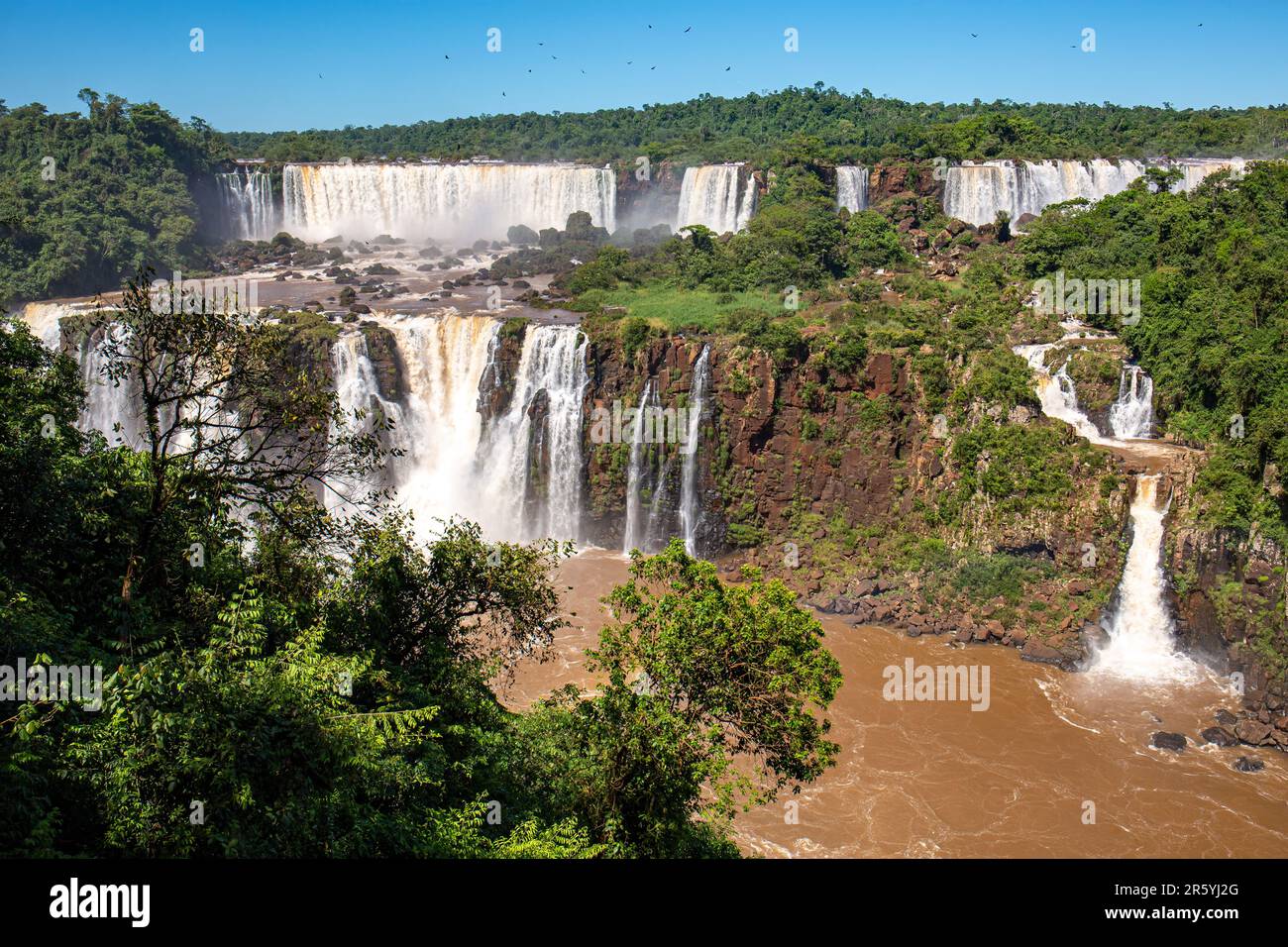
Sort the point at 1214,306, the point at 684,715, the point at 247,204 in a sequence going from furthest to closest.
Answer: the point at 247,204 → the point at 1214,306 → the point at 684,715

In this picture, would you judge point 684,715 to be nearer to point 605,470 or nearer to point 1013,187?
point 605,470

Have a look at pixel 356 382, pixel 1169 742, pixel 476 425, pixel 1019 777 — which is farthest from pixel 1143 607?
pixel 356 382

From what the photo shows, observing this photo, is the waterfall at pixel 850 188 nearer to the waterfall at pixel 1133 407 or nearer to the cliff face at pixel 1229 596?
the waterfall at pixel 1133 407

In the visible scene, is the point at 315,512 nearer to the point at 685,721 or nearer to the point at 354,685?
the point at 354,685

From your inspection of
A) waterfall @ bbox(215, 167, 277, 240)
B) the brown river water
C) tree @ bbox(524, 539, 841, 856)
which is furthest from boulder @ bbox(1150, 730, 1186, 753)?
waterfall @ bbox(215, 167, 277, 240)

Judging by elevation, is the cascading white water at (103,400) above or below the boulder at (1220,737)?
above

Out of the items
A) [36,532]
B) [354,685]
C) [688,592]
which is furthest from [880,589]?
[36,532]

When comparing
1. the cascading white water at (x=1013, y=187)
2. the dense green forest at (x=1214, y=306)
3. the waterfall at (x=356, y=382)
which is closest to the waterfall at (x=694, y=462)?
the waterfall at (x=356, y=382)
